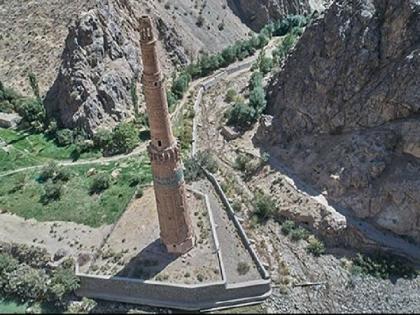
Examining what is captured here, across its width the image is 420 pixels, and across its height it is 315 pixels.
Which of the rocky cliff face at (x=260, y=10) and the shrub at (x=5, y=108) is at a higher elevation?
the rocky cliff face at (x=260, y=10)

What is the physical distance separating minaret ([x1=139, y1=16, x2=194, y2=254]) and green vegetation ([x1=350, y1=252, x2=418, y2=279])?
46.0ft

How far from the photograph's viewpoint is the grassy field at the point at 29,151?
61250 millimetres

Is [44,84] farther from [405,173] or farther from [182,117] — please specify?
[405,173]

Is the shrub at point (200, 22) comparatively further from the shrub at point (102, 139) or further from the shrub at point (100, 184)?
the shrub at point (100, 184)

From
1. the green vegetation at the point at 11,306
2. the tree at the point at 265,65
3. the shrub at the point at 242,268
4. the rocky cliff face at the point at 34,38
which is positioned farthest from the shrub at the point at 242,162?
the rocky cliff face at the point at 34,38

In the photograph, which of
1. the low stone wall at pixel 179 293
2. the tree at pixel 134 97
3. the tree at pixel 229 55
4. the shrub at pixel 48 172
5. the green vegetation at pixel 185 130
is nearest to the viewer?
the low stone wall at pixel 179 293

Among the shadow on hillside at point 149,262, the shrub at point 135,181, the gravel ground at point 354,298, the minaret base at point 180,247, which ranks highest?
the shrub at point 135,181

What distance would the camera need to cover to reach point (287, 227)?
161ft

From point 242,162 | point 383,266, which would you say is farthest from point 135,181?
point 383,266

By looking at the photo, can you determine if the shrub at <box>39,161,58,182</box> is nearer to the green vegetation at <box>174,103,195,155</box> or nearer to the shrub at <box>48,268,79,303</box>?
the green vegetation at <box>174,103,195,155</box>

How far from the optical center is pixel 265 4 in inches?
3750

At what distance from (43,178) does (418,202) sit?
37408 mm

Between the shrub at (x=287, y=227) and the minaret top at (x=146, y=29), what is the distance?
21533 millimetres

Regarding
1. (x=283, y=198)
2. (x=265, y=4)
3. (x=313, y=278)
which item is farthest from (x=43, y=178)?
(x=265, y=4)
